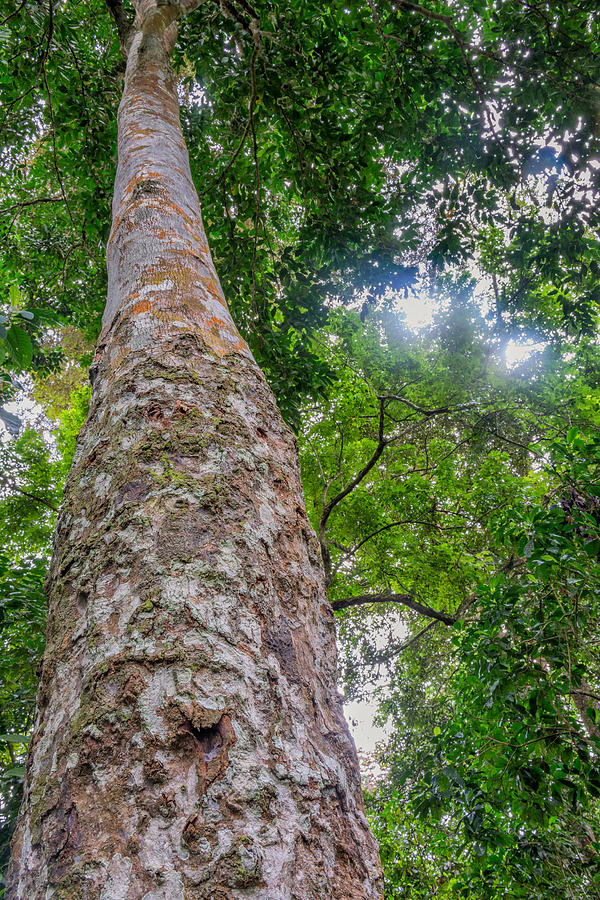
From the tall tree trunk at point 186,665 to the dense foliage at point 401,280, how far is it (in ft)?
1.28

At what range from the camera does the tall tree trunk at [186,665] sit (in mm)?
511

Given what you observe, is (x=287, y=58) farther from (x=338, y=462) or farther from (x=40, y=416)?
(x=40, y=416)

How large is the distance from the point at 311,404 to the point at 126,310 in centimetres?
707

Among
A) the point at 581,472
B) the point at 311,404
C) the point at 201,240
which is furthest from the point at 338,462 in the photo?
the point at 201,240

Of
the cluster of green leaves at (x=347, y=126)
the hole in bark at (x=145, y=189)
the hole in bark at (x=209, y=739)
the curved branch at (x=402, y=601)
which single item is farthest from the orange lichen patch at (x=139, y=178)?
the curved branch at (x=402, y=601)

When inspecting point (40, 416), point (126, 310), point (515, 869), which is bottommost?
point (515, 869)

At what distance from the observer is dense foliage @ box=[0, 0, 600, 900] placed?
287 cm

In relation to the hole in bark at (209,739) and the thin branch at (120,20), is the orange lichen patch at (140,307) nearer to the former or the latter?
the hole in bark at (209,739)

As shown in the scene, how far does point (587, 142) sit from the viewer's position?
3836 mm

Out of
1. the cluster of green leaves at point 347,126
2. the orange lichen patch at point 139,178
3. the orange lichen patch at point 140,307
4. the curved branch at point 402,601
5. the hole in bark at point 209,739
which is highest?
the cluster of green leaves at point 347,126

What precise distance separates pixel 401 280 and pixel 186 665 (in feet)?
16.2

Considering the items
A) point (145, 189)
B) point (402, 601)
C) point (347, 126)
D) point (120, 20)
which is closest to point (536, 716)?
point (145, 189)

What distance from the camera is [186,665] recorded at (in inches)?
24.7

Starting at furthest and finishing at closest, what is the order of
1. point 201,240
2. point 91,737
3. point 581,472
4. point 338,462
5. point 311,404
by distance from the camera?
point 311,404 → point 338,462 → point 581,472 → point 201,240 → point 91,737
